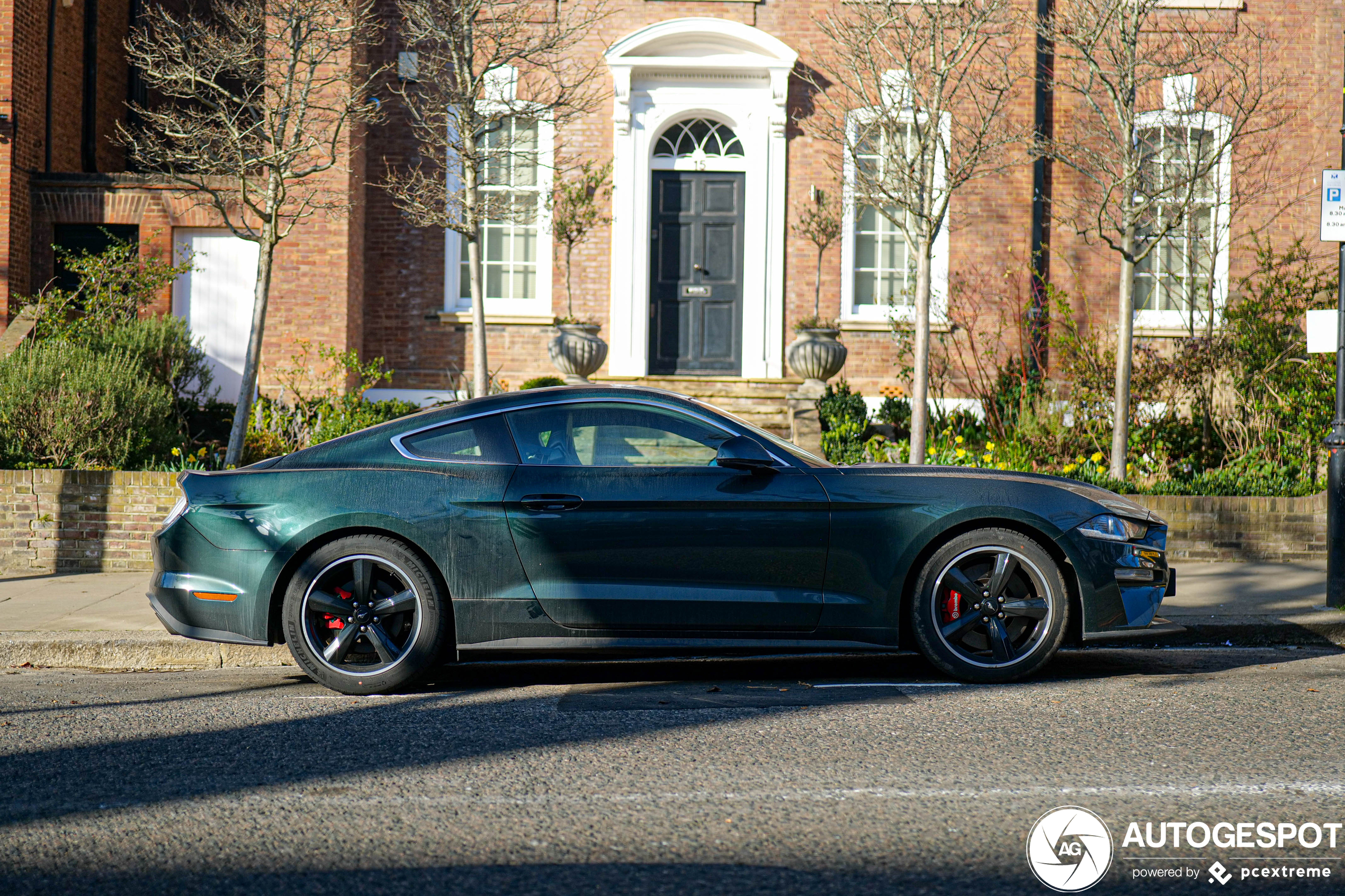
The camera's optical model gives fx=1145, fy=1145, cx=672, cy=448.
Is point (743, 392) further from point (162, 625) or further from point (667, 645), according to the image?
point (667, 645)

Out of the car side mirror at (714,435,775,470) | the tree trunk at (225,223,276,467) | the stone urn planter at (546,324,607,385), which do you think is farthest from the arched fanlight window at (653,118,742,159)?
the car side mirror at (714,435,775,470)

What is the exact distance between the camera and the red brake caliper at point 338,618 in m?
5.55

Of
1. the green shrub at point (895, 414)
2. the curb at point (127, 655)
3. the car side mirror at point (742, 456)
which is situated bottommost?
the curb at point (127, 655)

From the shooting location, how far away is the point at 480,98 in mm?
10992

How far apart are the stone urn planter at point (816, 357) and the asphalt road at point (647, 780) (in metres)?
7.59

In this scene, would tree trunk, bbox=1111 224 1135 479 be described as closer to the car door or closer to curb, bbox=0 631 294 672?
the car door

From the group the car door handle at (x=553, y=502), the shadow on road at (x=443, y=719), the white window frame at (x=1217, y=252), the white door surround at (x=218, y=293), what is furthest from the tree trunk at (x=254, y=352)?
the white window frame at (x=1217, y=252)

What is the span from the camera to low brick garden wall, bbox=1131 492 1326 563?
32.0 ft

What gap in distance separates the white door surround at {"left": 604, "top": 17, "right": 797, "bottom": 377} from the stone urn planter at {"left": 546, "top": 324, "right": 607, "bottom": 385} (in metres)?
1.33

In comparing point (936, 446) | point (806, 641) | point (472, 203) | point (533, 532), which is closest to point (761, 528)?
point (806, 641)

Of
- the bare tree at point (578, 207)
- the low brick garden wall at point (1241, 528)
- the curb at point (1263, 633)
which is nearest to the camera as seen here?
the curb at point (1263, 633)

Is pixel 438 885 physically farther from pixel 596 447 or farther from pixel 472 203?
pixel 472 203

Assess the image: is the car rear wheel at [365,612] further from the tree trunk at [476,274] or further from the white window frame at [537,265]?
the white window frame at [537,265]

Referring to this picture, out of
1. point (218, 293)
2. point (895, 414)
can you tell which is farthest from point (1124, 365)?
point (218, 293)
